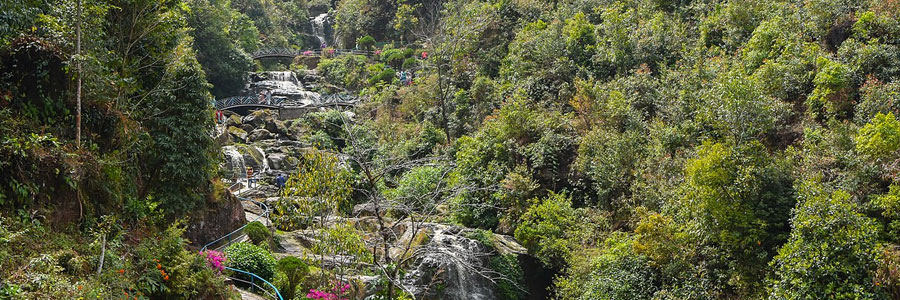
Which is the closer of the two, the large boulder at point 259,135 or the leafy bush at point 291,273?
the leafy bush at point 291,273

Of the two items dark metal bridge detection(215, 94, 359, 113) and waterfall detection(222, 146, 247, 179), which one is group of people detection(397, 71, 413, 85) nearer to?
dark metal bridge detection(215, 94, 359, 113)

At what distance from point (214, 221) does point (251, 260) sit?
125 inches

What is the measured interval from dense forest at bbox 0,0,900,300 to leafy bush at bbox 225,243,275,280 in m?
0.06

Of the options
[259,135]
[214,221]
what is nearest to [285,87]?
[259,135]

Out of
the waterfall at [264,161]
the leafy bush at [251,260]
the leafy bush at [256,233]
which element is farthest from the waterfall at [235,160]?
the leafy bush at [251,260]

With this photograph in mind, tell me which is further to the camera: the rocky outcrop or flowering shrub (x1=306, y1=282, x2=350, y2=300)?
the rocky outcrop

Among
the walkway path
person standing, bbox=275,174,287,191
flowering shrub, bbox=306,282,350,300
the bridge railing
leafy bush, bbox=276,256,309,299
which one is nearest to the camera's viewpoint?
flowering shrub, bbox=306,282,350,300

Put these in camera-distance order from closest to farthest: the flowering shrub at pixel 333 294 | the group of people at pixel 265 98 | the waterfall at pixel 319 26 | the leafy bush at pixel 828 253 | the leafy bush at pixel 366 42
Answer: the leafy bush at pixel 828 253 < the flowering shrub at pixel 333 294 < the group of people at pixel 265 98 < the leafy bush at pixel 366 42 < the waterfall at pixel 319 26

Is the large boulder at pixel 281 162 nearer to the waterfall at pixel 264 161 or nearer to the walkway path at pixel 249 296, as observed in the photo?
the waterfall at pixel 264 161

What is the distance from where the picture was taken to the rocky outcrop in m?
15.3

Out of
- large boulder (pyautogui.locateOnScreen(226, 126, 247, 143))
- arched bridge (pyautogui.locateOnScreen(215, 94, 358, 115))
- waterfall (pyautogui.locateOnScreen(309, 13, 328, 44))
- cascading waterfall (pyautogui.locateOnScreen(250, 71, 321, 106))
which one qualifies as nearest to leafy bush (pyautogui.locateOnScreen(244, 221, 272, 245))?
large boulder (pyautogui.locateOnScreen(226, 126, 247, 143))

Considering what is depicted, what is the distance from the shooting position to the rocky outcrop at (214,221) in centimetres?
1531

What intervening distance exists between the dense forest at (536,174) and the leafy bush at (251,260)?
0.19 feet

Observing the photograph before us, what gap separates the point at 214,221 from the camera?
16047 millimetres
